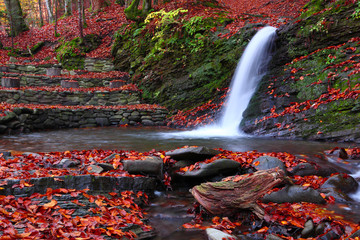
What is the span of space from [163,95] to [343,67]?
325 inches

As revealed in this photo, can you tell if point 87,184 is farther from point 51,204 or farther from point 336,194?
point 336,194

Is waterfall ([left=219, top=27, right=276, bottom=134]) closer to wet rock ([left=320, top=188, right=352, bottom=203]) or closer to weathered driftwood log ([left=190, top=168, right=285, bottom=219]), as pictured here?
wet rock ([left=320, top=188, right=352, bottom=203])

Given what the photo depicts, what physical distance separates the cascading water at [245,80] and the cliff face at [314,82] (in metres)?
0.39

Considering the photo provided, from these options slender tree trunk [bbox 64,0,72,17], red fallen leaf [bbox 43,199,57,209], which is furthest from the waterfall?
slender tree trunk [bbox 64,0,72,17]

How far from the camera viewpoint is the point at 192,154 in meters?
4.62

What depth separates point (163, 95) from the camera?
13.5m

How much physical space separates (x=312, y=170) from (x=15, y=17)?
24.8m

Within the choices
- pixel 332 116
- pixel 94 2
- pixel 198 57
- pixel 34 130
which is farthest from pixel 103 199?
pixel 94 2

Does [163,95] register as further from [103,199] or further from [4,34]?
[4,34]

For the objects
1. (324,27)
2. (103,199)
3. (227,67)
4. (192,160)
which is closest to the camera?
(103,199)

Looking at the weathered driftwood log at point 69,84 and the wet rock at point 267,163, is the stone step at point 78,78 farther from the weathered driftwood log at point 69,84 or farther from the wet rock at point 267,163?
the wet rock at point 267,163

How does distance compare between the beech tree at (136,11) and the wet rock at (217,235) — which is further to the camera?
the beech tree at (136,11)

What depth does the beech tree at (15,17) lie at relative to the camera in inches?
822

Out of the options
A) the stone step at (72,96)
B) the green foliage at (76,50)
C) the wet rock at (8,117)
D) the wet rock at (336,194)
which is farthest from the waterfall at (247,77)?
the green foliage at (76,50)
